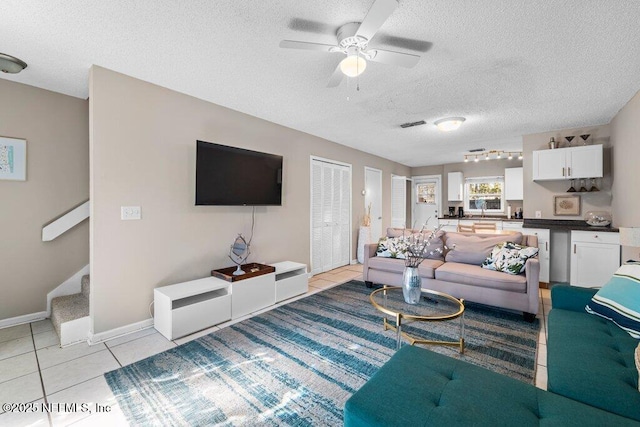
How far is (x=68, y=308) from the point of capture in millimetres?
2678

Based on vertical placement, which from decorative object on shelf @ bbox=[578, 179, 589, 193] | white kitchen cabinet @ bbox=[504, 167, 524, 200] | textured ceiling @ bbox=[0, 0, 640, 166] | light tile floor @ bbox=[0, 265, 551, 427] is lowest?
light tile floor @ bbox=[0, 265, 551, 427]

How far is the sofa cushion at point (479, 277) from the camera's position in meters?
A: 2.93

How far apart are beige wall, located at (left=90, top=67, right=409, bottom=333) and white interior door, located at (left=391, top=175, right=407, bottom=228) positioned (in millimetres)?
4289

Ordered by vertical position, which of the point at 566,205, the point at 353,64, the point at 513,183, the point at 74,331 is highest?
the point at 353,64

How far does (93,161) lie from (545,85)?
14.3 feet

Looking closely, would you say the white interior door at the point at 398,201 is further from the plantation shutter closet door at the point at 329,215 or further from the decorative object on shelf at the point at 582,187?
the decorative object on shelf at the point at 582,187

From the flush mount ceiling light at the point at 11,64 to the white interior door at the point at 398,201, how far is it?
6.55m

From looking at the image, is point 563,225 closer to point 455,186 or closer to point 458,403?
point 455,186

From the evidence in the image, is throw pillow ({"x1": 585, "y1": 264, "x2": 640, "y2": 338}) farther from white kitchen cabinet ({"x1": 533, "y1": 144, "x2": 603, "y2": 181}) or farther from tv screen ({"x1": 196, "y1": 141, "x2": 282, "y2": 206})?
tv screen ({"x1": 196, "y1": 141, "x2": 282, "y2": 206})

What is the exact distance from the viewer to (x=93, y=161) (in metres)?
2.42

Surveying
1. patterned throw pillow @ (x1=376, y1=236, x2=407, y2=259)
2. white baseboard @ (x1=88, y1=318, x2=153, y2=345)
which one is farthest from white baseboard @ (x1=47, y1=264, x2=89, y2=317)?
patterned throw pillow @ (x1=376, y1=236, x2=407, y2=259)

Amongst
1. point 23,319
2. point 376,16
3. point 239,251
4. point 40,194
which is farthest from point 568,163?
point 23,319

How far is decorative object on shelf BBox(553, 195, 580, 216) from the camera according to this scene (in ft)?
14.0

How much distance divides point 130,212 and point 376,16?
104 inches
